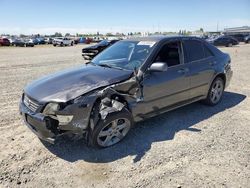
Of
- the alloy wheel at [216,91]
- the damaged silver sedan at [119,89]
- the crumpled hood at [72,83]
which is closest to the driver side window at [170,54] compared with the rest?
the damaged silver sedan at [119,89]

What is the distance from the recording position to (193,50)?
17.7ft

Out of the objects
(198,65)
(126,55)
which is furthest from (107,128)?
(198,65)

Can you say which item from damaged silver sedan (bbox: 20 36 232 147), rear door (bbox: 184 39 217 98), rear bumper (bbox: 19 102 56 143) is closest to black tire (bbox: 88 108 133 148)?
damaged silver sedan (bbox: 20 36 232 147)

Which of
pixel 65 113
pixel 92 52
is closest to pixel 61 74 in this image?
pixel 65 113

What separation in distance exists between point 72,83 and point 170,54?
6.63 feet

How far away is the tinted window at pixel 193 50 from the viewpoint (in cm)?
525

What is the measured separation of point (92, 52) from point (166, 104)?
13.8 m

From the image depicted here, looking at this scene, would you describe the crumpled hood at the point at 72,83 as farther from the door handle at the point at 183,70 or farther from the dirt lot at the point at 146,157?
the door handle at the point at 183,70

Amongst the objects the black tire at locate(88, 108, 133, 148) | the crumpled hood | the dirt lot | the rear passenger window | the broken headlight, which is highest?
the rear passenger window

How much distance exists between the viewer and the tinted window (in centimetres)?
Result: 525

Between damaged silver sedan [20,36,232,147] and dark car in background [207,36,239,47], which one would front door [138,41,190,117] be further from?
dark car in background [207,36,239,47]

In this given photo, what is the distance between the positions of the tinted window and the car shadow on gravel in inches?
47.2

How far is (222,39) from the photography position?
32.4m

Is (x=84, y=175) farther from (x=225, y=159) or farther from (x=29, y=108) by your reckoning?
(x=225, y=159)
